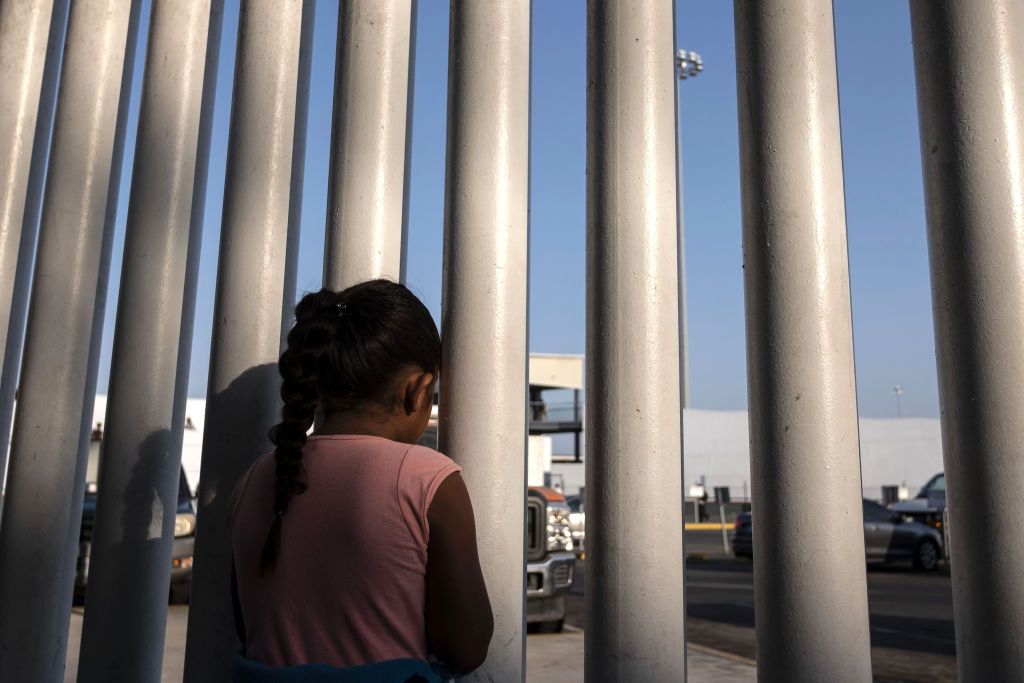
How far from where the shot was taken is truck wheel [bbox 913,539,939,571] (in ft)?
50.2

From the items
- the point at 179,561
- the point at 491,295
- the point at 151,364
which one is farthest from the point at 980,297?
the point at 179,561

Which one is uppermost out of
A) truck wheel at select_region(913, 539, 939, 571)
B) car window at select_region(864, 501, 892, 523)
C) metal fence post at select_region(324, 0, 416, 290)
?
metal fence post at select_region(324, 0, 416, 290)

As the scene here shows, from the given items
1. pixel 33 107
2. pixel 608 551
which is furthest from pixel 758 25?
pixel 33 107

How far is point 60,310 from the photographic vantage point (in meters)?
3.00

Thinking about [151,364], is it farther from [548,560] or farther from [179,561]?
[179,561]

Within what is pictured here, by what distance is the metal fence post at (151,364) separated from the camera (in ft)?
8.41

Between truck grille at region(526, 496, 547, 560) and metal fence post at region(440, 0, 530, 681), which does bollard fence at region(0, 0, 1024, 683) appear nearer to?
metal fence post at region(440, 0, 530, 681)

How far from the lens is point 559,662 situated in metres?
6.60

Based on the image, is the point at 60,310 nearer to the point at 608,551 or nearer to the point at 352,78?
the point at 352,78

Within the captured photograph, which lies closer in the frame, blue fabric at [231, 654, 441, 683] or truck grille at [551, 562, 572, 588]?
blue fabric at [231, 654, 441, 683]

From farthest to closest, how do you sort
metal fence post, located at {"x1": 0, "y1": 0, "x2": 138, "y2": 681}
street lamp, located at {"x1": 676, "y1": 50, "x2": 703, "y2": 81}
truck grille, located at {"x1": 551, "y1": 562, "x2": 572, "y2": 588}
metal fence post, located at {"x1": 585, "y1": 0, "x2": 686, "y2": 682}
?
1. street lamp, located at {"x1": 676, "y1": 50, "x2": 703, "y2": 81}
2. truck grille, located at {"x1": 551, "y1": 562, "x2": 572, "y2": 588}
3. metal fence post, located at {"x1": 0, "y1": 0, "x2": 138, "y2": 681}
4. metal fence post, located at {"x1": 585, "y1": 0, "x2": 686, "y2": 682}

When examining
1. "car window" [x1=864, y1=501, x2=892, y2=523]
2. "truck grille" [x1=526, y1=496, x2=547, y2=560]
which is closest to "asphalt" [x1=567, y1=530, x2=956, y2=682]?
"truck grille" [x1=526, y1=496, x2=547, y2=560]

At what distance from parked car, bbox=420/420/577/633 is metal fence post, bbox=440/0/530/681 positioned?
19.0ft

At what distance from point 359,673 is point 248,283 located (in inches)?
48.0
